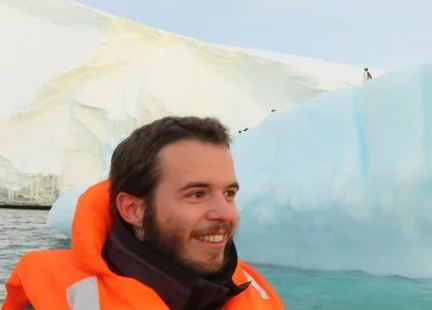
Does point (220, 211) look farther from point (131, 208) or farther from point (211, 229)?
point (131, 208)

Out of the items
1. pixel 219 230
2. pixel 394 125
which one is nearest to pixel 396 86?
pixel 394 125

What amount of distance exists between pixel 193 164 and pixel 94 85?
20.6 metres

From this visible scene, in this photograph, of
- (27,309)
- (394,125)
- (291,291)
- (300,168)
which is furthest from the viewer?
(300,168)

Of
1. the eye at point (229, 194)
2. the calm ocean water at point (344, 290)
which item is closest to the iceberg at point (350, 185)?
the calm ocean water at point (344, 290)

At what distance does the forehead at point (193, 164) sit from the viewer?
1.11 meters

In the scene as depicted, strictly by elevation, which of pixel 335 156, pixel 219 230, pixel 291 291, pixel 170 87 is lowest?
pixel 291 291

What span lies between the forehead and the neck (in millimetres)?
134

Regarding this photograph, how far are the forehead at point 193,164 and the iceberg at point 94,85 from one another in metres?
16.9

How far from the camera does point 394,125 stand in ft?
15.5

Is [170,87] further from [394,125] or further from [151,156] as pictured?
[151,156]

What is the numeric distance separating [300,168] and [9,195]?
15938mm

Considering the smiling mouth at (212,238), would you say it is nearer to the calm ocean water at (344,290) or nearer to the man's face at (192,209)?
the man's face at (192,209)

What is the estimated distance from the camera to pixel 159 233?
1.09m

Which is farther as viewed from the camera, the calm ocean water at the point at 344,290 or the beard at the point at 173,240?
the calm ocean water at the point at 344,290
